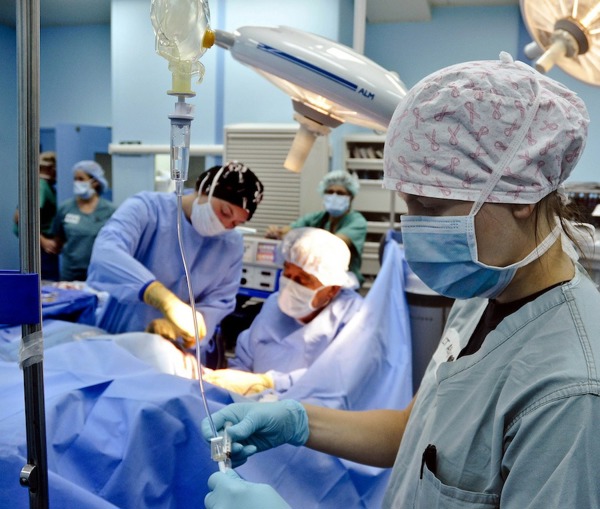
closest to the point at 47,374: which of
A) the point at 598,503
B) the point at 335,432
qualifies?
the point at 335,432

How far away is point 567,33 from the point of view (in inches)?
42.1

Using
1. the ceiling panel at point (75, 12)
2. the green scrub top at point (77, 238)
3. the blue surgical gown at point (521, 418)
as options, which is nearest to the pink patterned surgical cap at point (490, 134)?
the blue surgical gown at point (521, 418)

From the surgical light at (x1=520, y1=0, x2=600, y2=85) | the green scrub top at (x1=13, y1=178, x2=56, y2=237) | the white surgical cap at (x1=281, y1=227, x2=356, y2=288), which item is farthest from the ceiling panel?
the surgical light at (x1=520, y1=0, x2=600, y2=85)

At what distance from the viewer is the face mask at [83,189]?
3.84m

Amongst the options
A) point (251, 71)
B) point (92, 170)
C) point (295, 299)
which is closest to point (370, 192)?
point (251, 71)

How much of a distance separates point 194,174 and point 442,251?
163 inches

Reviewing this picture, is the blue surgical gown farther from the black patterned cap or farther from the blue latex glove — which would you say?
the black patterned cap

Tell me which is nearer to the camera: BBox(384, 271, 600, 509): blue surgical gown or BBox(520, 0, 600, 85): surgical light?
BBox(384, 271, 600, 509): blue surgical gown

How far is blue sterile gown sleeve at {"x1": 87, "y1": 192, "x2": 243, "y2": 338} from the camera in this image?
6.41ft

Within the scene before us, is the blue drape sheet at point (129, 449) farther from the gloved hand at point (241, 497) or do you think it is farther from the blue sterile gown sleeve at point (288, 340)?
the blue sterile gown sleeve at point (288, 340)

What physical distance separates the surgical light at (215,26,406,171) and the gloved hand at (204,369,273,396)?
113 centimetres

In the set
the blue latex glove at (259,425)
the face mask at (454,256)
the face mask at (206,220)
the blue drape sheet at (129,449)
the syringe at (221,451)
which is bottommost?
the blue drape sheet at (129,449)

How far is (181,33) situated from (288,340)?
1689 mm

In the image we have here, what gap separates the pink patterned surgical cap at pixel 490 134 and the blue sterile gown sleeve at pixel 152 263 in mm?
1408
